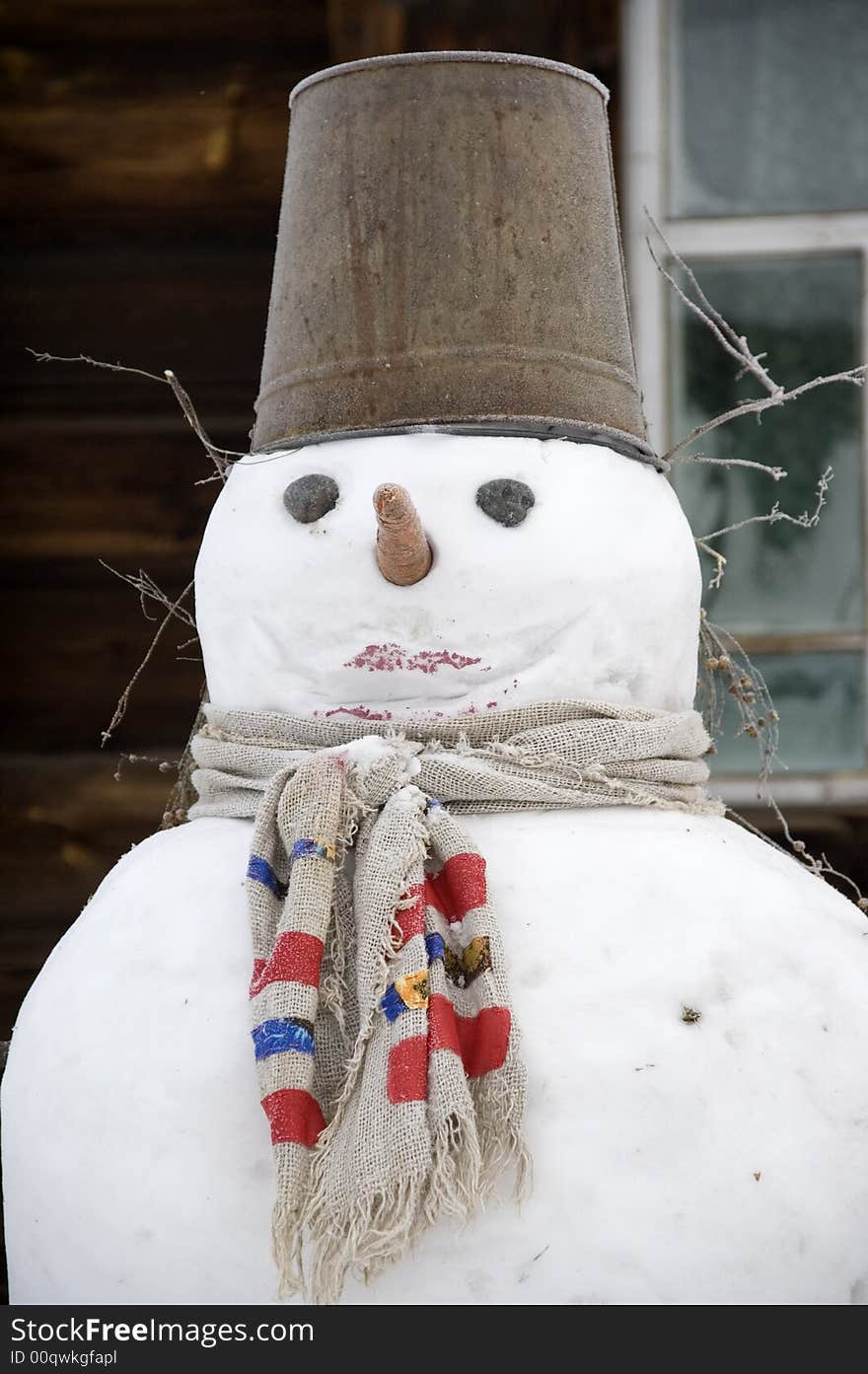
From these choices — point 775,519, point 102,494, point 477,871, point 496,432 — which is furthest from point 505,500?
point 102,494

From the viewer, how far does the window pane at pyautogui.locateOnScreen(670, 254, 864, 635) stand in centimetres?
251

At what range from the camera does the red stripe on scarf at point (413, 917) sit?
51.0 inches

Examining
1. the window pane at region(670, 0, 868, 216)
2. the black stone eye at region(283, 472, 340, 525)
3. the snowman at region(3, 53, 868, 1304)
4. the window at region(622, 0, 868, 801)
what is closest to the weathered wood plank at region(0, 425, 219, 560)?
the window at region(622, 0, 868, 801)

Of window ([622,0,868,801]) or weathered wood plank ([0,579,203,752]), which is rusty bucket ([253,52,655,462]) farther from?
weathered wood plank ([0,579,203,752])

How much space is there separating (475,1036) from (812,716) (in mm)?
1401

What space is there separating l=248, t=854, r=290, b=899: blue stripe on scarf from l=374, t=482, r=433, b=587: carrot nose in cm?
28

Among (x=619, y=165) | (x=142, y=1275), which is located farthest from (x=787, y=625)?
(x=142, y=1275)

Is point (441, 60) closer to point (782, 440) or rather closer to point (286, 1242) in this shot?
point (286, 1242)

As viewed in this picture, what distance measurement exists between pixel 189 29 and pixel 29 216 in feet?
1.29

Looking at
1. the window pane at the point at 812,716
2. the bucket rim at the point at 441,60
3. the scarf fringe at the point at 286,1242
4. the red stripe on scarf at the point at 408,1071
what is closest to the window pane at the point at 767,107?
the window pane at the point at 812,716

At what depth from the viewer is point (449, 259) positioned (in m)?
1.49

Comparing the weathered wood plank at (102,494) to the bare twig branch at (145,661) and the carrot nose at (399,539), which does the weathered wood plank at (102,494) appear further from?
the carrot nose at (399,539)

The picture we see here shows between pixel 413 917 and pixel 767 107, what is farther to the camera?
pixel 767 107

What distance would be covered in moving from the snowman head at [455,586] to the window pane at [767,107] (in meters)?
1.17
